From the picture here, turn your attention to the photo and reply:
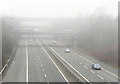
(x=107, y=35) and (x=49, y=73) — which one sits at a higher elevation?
(x=107, y=35)

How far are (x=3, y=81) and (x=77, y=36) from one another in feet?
236

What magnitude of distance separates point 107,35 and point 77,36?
2766 cm

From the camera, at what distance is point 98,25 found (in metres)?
92.8

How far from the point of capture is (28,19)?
15438 cm

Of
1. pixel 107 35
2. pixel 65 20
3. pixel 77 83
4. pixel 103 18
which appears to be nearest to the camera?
pixel 77 83

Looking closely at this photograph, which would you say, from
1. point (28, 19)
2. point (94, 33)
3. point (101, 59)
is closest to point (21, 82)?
point (101, 59)

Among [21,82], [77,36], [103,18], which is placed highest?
[103,18]

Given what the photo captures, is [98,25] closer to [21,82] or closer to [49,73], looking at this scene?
[49,73]

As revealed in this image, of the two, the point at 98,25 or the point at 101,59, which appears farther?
the point at 98,25

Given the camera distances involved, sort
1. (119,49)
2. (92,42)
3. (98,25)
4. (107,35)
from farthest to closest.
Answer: (98,25)
(92,42)
(107,35)
(119,49)

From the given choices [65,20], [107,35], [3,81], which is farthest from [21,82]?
[65,20]

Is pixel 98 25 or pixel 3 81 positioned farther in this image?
pixel 98 25

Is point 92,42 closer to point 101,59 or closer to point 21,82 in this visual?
point 101,59

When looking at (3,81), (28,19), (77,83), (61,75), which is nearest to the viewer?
(77,83)
